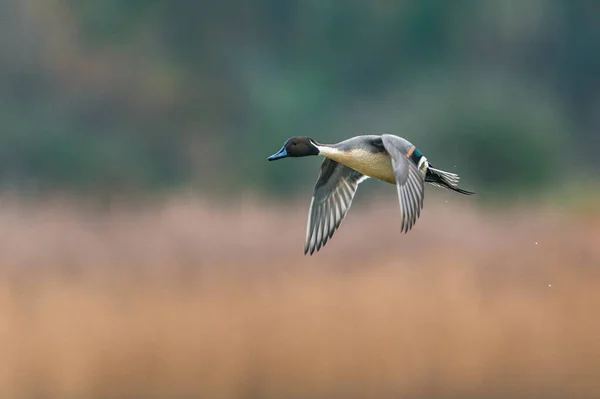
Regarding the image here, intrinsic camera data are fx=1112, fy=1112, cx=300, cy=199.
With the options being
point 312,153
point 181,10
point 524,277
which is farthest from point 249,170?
point 312,153

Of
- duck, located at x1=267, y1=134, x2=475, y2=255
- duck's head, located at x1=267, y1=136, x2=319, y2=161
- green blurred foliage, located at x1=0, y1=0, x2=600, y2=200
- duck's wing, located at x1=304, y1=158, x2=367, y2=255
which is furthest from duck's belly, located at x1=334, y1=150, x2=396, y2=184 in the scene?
green blurred foliage, located at x1=0, y1=0, x2=600, y2=200

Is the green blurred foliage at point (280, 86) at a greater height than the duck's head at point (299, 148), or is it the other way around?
the green blurred foliage at point (280, 86)

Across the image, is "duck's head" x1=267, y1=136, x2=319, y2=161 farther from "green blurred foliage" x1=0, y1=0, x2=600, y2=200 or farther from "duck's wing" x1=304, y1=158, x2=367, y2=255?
"green blurred foliage" x1=0, y1=0, x2=600, y2=200

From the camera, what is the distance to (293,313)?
5320 millimetres

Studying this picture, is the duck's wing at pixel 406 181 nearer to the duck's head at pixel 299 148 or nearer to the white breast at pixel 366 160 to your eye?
the white breast at pixel 366 160

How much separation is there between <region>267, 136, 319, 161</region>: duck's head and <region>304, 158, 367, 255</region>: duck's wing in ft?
1.18

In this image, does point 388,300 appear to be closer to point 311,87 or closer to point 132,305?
point 132,305

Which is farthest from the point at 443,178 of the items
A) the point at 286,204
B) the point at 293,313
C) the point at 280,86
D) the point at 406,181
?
the point at 280,86

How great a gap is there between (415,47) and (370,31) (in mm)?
605

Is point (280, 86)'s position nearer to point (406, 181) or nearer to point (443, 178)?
point (443, 178)

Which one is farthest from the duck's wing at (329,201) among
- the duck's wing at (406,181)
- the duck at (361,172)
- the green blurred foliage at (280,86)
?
the green blurred foliage at (280,86)

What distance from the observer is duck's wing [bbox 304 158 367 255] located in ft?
13.6

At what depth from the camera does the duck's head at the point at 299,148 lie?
3.79 m

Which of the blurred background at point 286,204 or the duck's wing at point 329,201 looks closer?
the duck's wing at point 329,201
